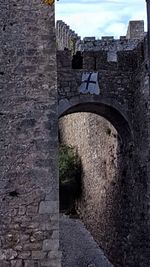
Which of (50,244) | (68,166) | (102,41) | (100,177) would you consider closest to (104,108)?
(100,177)

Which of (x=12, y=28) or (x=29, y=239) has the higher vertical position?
(x=12, y=28)

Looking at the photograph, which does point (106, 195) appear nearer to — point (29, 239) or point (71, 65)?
point (71, 65)

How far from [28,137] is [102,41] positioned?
8.94 m

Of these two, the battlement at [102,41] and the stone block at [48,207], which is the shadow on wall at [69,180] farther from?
the stone block at [48,207]

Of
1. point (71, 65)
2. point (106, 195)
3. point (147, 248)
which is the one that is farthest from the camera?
point (106, 195)

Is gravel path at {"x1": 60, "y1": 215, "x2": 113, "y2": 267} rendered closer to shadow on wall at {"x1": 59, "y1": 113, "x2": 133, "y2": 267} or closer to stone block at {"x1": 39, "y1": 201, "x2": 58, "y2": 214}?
shadow on wall at {"x1": 59, "y1": 113, "x2": 133, "y2": 267}

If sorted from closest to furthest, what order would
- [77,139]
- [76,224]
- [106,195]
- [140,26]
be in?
1. [106,195]
2. [76,224]
3. [77,139]
4. [140,26]

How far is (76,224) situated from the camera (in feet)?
52.7

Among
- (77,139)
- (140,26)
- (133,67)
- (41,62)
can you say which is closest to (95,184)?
(77,139)

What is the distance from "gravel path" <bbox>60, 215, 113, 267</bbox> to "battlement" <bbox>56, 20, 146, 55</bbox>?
4416 millimetres

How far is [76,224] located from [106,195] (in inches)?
109

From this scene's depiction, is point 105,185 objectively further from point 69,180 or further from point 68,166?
point 68,166

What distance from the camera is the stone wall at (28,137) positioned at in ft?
21.4

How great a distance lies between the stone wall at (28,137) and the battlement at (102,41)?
16.2ft
